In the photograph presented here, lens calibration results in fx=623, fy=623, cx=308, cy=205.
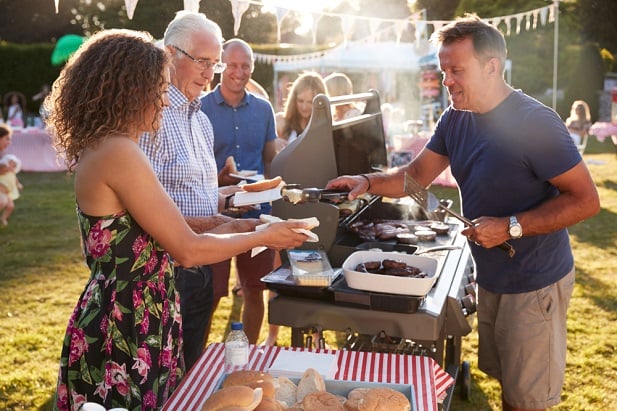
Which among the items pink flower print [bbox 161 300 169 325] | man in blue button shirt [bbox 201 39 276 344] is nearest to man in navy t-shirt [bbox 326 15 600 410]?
pink flower print [bbox 161 300 169 325]

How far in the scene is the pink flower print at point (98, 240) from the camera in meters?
1.77

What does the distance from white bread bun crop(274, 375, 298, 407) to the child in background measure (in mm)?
6812

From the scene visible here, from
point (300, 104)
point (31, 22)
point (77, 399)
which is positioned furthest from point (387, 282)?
point (31, 22)

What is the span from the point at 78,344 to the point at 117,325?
0.46ft

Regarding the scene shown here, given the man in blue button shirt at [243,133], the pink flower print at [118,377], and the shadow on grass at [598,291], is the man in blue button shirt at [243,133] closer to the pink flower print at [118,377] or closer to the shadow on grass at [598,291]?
the pink flower print at [118,377]

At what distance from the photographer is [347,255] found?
8.64ft

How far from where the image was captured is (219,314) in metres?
4.87

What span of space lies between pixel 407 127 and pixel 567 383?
22.8ft

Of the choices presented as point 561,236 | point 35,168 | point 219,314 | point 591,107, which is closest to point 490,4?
point 591,107

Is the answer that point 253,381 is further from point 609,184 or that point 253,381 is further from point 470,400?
point 609,184

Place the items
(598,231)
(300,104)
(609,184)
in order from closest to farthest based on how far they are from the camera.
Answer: (300,104) → (598,231) → (609,184)

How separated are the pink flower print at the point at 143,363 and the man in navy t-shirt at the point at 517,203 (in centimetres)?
113

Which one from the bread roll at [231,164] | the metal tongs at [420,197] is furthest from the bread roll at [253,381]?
the bread roll at [231,164]

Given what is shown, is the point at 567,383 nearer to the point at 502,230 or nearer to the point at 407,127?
the point at 502,230
